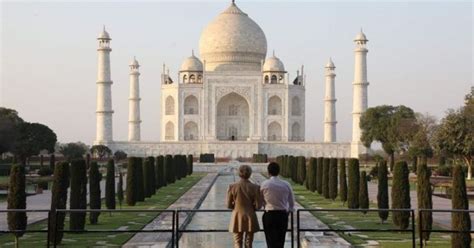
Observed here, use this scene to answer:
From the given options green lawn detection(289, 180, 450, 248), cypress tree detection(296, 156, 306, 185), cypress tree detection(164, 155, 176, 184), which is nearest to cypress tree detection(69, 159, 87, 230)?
green lawn detection(289, 180, 450, 248)

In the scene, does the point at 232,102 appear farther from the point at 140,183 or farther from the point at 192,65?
the point at 140,183

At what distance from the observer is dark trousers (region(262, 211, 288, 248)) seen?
259 inches

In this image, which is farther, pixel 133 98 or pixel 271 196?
pixel 133 98

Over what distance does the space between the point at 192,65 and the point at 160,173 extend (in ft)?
95.7

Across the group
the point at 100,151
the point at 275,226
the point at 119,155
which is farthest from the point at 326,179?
the point at 100,151

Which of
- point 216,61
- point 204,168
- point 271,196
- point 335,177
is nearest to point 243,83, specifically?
point 216,61

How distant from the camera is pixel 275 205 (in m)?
6.54

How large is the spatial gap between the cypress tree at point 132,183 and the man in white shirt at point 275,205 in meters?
9.91

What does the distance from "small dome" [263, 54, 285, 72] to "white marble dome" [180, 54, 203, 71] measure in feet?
13.7

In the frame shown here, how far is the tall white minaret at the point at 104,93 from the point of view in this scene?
147ft

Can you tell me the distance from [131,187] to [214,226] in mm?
5424

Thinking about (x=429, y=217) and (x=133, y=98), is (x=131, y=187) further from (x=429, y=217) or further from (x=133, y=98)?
(x=133, y=98)

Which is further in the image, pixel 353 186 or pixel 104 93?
pixel 104 93

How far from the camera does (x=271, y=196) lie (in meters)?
6.54
